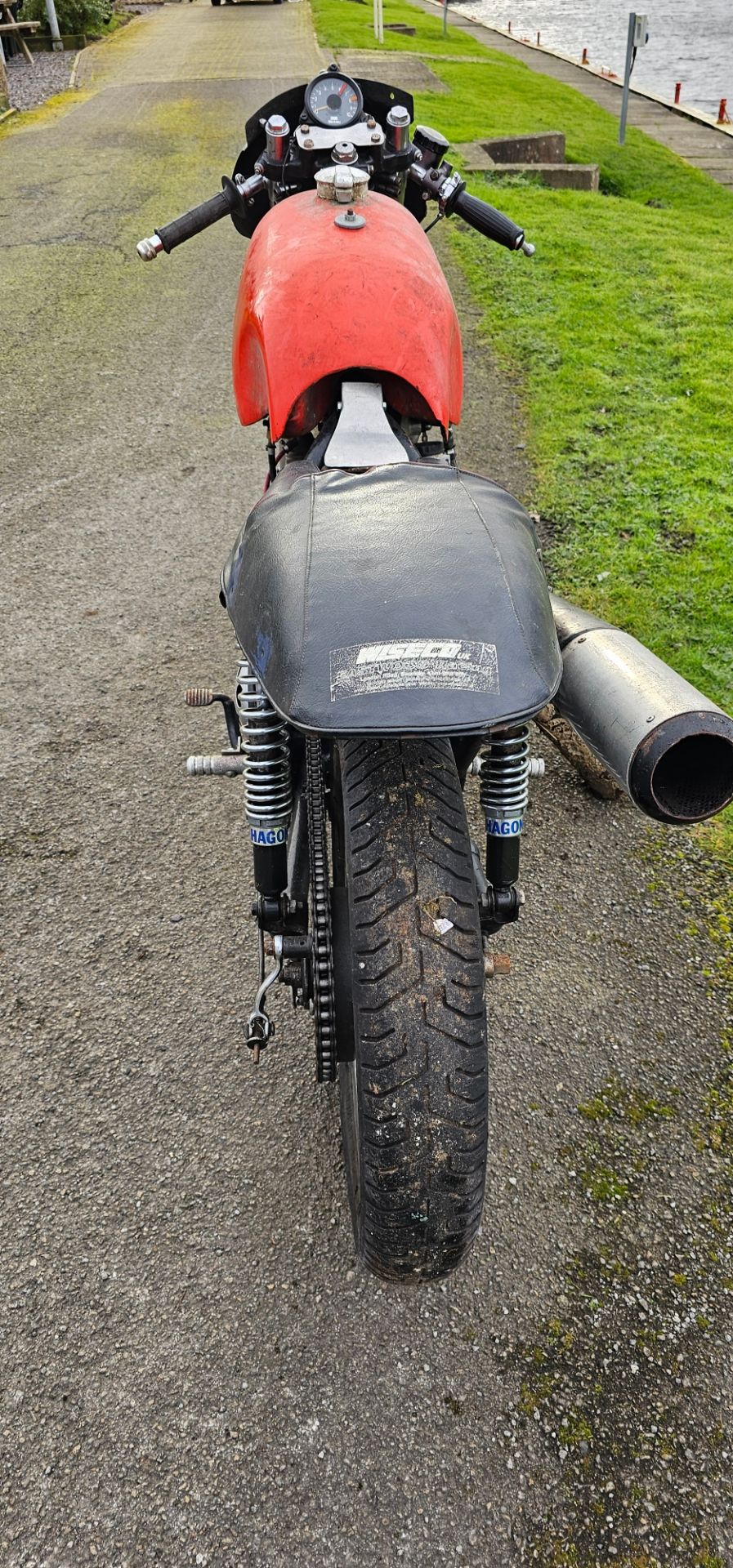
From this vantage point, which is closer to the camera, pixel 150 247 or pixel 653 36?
pixel 150 247

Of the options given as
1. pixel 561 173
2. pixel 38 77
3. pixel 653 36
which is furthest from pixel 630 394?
pixel 653 36

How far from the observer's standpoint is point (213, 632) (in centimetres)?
428

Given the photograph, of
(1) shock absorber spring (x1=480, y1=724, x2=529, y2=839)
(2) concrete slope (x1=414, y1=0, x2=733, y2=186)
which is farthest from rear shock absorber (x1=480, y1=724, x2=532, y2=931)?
(2) concrete slope (x1=414, y1=0, x2=733, y2=186)

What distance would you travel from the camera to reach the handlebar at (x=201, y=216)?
326 centimetres

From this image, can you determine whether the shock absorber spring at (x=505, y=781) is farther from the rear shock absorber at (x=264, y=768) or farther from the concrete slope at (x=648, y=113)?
the concrete slope at (x=648, y=113)

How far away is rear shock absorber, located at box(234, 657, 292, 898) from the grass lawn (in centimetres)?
180

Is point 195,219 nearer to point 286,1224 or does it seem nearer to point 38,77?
point 286,1224

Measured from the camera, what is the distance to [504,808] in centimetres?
201

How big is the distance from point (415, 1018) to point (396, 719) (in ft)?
1.55

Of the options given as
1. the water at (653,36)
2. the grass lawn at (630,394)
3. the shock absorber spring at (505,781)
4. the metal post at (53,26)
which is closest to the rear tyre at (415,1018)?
the shock absorber spring at (505,781)

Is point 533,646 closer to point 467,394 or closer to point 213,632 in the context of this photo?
point 213,632

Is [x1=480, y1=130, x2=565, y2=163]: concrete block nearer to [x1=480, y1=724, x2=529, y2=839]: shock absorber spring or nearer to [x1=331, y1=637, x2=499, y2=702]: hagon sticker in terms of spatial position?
[x1=480, y1=724, x2=529, y2=839]: shock absorber spring

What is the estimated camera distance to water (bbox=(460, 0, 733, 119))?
31188 millimetres

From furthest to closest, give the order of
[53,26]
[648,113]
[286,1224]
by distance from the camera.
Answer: [648,113] < [53,26] < [286,1224]
